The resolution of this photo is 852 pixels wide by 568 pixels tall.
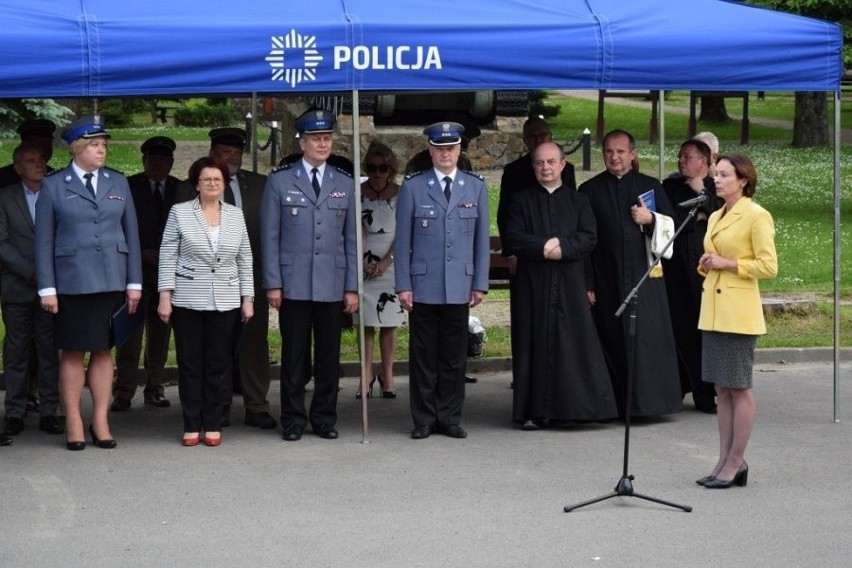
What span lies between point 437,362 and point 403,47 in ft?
6.61

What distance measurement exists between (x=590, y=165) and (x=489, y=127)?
192 cm

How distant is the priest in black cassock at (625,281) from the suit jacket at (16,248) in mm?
3545

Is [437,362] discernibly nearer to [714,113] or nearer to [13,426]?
[13,426]

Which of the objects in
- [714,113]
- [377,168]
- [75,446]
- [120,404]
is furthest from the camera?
[714,113]

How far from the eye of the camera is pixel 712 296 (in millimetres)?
8141

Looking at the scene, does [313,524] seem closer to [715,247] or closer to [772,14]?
[715,247]

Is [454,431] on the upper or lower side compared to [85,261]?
lower

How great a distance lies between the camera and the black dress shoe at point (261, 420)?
980cm

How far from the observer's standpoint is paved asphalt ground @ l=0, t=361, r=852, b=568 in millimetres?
6898

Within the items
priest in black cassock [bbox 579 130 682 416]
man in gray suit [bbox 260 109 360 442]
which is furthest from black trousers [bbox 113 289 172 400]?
priest in black cassock [bbox 579 130 682 416]

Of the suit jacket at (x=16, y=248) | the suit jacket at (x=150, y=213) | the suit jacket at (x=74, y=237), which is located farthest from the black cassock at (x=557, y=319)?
the suit jacket at (x=16, y=248)

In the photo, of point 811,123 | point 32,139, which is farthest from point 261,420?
point 811,123

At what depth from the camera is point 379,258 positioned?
34.7 ft

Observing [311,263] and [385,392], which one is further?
[385,392]
